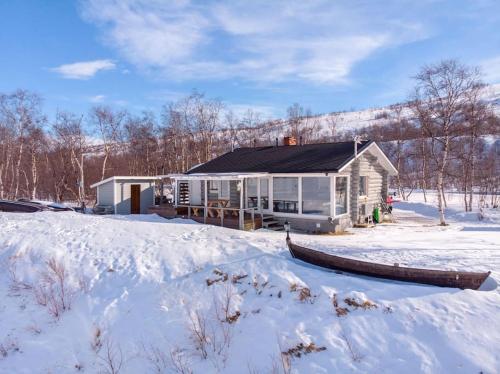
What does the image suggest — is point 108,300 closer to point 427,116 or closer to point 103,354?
point 103,354

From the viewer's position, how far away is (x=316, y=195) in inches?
572

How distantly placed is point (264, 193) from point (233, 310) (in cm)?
904

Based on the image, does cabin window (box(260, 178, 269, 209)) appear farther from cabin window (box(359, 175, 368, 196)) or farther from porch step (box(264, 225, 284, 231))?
cabin window (box(359, 175, 368, 196))

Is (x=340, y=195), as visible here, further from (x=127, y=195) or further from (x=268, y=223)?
(x=127, y=195)

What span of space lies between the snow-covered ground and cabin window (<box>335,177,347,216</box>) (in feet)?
12.2

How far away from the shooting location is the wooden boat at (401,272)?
263 inches

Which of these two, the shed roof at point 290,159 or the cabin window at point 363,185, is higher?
the shed roof at point 290,159

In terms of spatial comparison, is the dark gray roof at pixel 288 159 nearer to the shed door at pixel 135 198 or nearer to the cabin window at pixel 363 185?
the cabin window at pixel 363 185

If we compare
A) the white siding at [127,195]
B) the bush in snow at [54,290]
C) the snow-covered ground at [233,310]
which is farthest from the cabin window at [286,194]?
the white siding at [127,195]

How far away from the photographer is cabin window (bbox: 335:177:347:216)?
1452 cm

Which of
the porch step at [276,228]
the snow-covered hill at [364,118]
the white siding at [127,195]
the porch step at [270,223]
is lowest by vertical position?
the porch step at [276,228]

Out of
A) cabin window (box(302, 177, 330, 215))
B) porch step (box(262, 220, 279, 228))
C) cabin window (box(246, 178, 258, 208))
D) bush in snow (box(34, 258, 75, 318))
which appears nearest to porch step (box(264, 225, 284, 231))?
porch step (box(262, 220, 279, 228))

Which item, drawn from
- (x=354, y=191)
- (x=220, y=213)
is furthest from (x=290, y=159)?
(x=220, y=213)

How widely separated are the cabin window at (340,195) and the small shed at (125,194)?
1053 centimetres
